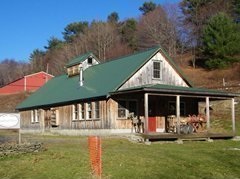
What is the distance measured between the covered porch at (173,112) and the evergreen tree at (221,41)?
3073 cm

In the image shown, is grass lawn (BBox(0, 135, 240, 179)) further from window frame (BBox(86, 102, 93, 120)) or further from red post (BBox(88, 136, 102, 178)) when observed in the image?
window frame (BBox(86, 102, 93, 120))

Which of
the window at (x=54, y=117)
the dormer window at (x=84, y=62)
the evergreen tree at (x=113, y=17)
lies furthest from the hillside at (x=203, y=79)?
the evergreen tree at (x=113, y=17)

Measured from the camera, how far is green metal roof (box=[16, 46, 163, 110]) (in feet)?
107

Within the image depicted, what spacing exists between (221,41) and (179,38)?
74.0ft

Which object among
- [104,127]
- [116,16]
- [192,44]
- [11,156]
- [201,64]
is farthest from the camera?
[116,16]

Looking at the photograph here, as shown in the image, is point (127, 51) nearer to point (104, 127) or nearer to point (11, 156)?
point (104, 127)

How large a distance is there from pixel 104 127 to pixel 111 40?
210 ft

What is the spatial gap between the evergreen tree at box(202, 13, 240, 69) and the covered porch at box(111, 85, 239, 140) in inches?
1210

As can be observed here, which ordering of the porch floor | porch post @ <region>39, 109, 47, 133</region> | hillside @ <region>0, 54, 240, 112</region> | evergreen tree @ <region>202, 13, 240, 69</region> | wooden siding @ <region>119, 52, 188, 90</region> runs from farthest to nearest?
evergreen tree @ <region>202, 13, 240, 69</region> < hillside @ <region>0, 54, 240, 112</region> < porch post @ <region>39, 109, 47, 133</region> < wooden siding @ <region>119, 52, 188, 90</region> < the porch floor

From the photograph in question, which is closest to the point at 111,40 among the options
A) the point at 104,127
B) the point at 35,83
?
the point at 35,83

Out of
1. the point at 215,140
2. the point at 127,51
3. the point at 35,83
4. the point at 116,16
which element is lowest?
the point at 215,140

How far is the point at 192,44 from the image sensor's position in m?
86.5

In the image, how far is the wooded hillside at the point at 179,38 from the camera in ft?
221

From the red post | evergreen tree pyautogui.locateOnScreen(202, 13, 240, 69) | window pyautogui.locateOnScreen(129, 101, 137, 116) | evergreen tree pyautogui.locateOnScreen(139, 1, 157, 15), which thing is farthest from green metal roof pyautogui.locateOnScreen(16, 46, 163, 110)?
evergreen tree pyautogui.locateOnScreen(139, 1, 157, 15)
